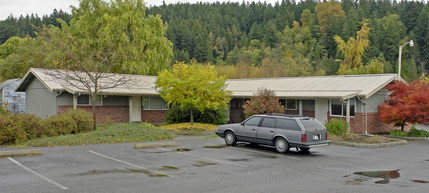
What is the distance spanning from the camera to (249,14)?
150m

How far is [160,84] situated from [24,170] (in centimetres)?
1498

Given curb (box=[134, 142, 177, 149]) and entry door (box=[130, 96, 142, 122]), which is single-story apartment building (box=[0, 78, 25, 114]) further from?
curb (box=[134, 142, 177, 149])

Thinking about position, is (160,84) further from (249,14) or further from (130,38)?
(249,14)

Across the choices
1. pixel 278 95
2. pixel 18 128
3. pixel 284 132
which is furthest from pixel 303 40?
pixel 18 128

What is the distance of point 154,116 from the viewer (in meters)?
29.9

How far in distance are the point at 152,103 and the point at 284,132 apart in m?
16.9

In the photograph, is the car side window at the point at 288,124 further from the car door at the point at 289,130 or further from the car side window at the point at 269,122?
the car side window at the point at 269,122

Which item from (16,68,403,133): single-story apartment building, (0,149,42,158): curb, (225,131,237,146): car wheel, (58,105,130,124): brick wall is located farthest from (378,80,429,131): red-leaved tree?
(0,149,42,158): curb

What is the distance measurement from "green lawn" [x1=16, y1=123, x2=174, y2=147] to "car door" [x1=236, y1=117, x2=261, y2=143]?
4.71 meters

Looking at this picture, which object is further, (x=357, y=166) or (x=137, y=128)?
(x=137, y=128)

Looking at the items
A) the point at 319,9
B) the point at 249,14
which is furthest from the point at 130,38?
the point at 249,14

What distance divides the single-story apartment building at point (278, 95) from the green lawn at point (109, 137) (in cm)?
568

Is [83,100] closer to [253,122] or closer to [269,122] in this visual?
[253,122]

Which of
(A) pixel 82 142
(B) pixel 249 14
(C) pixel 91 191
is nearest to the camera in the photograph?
(C) pixel 91 191
